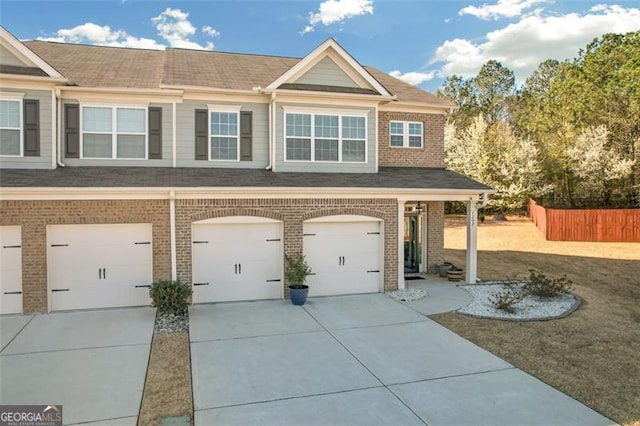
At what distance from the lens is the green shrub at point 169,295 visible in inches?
425

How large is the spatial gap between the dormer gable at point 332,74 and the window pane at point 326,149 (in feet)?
5.61

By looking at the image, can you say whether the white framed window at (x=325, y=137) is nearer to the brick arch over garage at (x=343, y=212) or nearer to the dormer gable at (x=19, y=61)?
the brick arch over garage at (x=343, y=212)

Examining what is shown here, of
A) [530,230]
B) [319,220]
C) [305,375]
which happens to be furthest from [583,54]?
[305,375]

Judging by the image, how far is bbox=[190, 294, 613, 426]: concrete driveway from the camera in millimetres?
5902

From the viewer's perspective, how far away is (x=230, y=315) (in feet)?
35.5

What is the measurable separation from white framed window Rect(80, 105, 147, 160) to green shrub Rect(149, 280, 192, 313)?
14.3 ft

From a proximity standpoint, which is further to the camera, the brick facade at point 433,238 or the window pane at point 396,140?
the brick facade at point 433,238

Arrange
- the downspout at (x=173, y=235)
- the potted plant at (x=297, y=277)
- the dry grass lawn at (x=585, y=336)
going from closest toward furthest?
the dry grass lawn at (x=585, y=336)
the downspout at (x=173, y=235)
the potted plant at (x=297, y=277)

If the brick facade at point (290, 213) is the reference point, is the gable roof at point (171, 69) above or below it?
above

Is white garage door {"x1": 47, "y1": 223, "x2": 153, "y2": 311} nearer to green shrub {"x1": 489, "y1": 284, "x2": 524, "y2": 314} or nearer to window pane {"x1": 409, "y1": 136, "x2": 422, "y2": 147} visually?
green shrub {"x1": 489, "y1": 284, "x2": 524, "y2": 314}

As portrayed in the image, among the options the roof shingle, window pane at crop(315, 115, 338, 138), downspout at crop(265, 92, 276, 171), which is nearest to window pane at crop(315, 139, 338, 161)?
window pane at crop(315, 115, 338, 138)

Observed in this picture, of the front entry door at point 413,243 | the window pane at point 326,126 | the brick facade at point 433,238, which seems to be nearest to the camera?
the window pane at point 326,126
